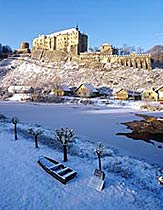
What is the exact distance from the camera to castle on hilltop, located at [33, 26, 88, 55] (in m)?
102

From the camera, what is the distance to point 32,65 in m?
100

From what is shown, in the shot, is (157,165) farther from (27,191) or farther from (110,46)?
(110,46)

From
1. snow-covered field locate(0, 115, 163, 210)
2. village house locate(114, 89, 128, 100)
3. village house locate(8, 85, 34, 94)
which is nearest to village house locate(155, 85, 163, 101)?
village house locate(114, 89, 128, 100)

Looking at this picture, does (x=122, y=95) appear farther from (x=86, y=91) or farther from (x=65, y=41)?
(x=65, y=41)

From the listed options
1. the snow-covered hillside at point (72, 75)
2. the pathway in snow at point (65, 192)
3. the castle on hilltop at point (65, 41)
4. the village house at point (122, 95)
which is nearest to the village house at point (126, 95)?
the village house at point (122, 95)

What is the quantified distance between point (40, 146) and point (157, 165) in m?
7.53

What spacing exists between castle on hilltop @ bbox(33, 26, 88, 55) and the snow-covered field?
8878cm

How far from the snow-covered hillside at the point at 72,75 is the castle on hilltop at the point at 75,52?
400 cm

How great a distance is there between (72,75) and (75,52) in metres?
18.2

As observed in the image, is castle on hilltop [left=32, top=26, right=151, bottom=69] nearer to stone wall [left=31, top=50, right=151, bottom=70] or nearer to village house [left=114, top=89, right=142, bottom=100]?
stone wall [left=31, top=50, right=151, bottom=70]

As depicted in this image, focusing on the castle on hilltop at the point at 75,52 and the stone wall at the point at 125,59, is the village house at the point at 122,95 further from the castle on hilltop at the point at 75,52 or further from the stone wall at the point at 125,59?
the castle on hilltop at the point at 75,52

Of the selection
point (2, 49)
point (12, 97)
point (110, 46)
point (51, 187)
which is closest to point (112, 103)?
point (12, 97)

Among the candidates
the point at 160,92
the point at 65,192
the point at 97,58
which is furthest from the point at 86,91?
the point at 65,192

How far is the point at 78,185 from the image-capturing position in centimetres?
1113
